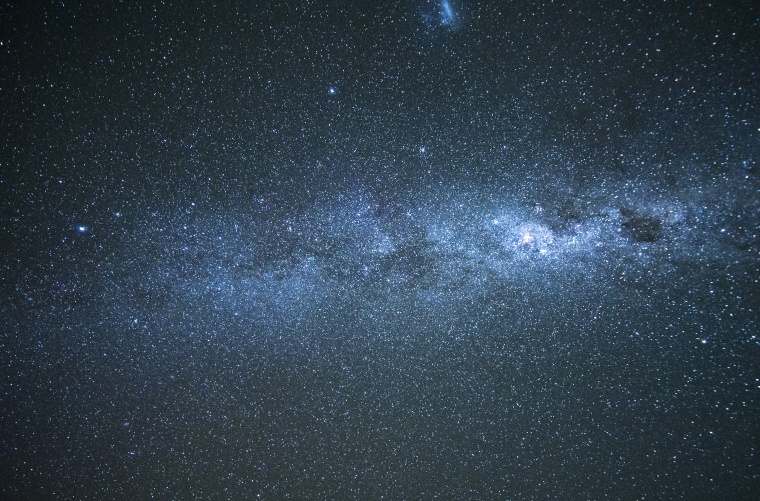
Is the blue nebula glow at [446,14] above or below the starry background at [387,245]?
above

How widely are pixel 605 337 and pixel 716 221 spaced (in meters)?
0.44

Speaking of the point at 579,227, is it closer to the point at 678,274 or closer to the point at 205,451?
the point at 678,274

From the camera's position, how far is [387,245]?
101cm

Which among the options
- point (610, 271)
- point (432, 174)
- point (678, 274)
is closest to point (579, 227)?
point (610, 271)

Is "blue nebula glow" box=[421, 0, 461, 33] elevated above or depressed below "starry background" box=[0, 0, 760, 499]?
above

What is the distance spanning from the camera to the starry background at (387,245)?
877 millimetres

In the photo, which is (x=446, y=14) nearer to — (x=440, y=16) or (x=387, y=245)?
(x=440, y=16)

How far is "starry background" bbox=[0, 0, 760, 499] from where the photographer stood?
88 cm

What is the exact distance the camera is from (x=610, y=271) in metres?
0.91

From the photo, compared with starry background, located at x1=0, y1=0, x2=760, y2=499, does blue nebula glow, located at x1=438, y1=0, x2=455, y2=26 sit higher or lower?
higher

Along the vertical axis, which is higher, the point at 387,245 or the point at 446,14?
the point at 446,14

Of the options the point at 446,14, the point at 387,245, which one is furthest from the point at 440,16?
the point at 387,245

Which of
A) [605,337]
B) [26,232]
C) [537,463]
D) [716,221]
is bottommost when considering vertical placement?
[537,463]

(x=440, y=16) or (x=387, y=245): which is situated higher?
(x=440, y=16)
